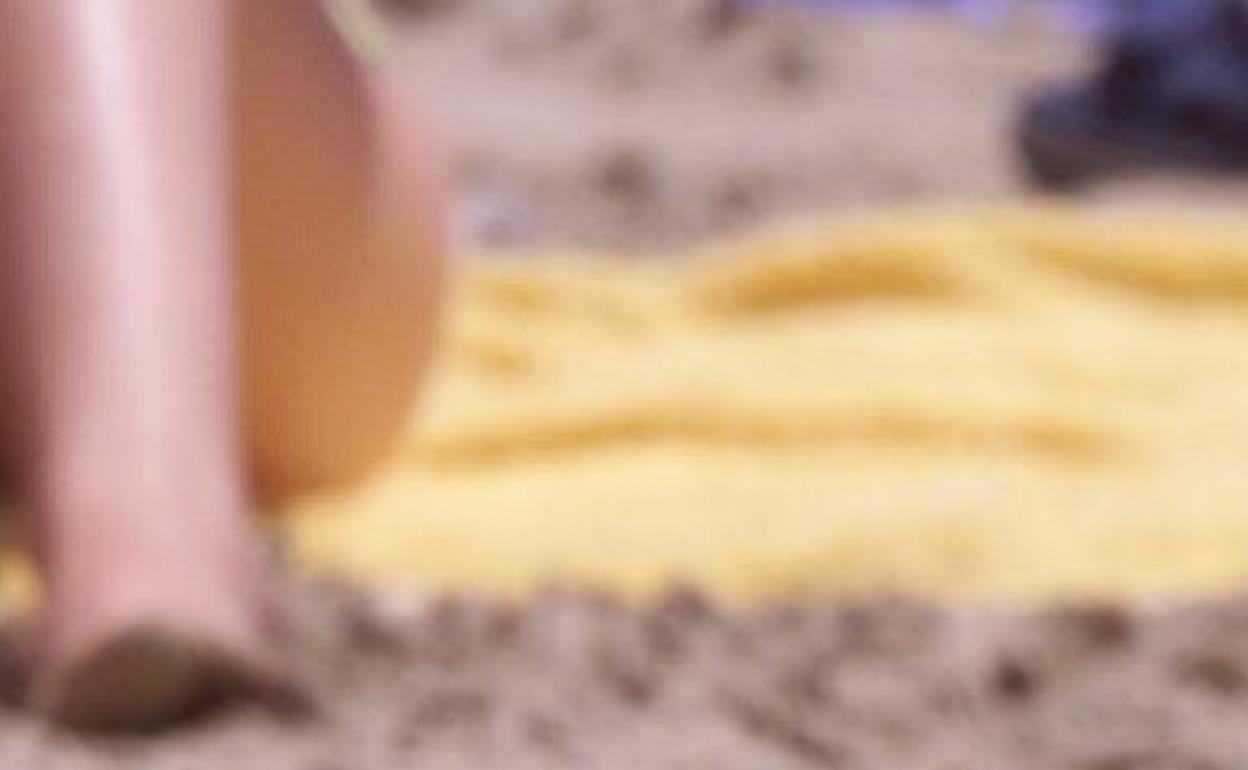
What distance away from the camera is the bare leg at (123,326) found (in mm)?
540

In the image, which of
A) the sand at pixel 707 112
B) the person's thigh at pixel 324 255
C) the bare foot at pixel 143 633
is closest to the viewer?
the bare foot at pixel 143 633

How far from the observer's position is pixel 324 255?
0.73 m

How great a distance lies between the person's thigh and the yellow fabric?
32 millimetres

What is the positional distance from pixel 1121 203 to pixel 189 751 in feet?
3.03

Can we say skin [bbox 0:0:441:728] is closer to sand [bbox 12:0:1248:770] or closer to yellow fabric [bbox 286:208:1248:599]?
sand [bbox 12:0:1248:770]

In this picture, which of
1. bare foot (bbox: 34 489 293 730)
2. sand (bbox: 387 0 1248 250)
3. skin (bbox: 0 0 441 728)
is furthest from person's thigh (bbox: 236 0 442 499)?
sand (bbox: 387 0 1248 250)

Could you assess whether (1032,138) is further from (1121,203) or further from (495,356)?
(495,356)

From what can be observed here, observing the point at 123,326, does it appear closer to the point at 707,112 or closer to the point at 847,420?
the point at 847,420

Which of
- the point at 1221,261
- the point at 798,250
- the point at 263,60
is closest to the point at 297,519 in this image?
the point at 263,60

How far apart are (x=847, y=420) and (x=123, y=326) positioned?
0.45 meters

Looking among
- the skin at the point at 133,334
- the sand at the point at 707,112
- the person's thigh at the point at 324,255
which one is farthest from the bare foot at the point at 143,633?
the sand at the point at 707,112

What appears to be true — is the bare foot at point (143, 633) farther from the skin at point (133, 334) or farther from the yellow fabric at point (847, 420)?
the yellow fabric at point (847, 420)

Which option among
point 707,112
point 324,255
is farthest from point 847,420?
point 707,112

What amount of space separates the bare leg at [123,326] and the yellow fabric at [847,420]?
6.6 inches
